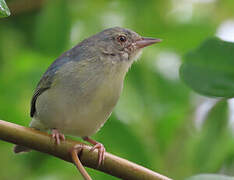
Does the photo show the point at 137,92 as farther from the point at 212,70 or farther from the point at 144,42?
the point at 212,70

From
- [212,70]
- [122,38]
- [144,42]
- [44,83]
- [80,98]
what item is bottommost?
[212,70]

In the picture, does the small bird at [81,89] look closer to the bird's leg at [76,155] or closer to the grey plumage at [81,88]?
the grey plumage at [81,88]

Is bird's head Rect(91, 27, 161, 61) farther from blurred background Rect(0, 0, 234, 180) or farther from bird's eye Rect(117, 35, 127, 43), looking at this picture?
blurred background Rect(0, 0, 234, 180)

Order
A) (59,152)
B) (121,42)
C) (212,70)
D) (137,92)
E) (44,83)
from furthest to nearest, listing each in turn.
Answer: (121,42), (137,92), (44,83), (59,152), (212,70)

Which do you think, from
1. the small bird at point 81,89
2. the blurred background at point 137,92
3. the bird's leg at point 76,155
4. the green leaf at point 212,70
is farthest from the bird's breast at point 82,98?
the green leaf at point 212,70

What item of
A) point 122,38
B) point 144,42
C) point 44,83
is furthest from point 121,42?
point 44,83

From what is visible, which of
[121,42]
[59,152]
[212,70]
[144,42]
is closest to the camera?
[212,70]

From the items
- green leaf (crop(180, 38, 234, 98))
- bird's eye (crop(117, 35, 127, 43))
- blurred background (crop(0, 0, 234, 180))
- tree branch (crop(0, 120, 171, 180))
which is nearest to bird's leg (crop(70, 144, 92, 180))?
tree branch (crop(0, 120, 171, 180))

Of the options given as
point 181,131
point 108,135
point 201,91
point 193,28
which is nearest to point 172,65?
point 193,28
